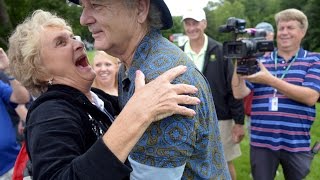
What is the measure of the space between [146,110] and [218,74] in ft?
12.3

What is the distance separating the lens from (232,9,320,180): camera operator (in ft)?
13.2

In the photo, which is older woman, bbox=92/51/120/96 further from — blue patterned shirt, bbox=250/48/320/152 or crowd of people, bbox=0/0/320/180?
crowd of people, bbox=0/0/320/180

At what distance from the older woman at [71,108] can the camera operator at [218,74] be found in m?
2.85

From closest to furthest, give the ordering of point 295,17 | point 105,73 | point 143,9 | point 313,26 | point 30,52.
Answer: point 143,9 < point 30,52 < point 295,17 < point 105,73 < point 313,26

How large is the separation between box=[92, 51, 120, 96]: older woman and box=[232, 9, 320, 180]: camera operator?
4.98 feet

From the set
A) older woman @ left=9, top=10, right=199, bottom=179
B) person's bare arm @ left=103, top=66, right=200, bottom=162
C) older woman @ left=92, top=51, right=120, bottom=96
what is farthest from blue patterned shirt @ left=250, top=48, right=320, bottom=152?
person's bare arm @ left=103, top=66, right=200, bottom=162

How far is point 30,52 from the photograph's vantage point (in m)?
2.16

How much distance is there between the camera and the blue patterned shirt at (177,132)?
1.51m

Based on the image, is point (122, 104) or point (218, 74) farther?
point (218, 74)

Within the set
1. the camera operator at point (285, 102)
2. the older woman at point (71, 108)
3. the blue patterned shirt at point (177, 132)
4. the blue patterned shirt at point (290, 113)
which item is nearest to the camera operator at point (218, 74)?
the camera operator at point (285, 102)

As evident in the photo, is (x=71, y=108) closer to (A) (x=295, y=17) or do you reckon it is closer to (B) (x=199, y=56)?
(A) (x=295, y=17)

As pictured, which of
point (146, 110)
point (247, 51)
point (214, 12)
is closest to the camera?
point (146, 110)

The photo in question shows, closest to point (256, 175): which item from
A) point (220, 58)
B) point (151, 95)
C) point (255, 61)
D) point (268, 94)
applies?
point (268, 94)

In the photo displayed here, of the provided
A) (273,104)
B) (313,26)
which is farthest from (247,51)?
(313,26)
